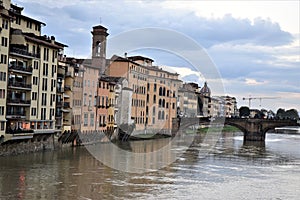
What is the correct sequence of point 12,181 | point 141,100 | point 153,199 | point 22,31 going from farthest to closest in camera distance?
point 141,100
point 22,31
point 12,181
point 153,199

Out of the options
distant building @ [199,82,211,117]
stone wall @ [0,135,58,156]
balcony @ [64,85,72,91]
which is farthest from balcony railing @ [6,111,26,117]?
distant building @ [199,82,211,117]

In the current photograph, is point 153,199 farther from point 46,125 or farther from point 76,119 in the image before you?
point 76,119

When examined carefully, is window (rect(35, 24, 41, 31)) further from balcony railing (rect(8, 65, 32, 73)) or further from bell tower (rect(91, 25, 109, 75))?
bell tower (rect(91, 25, 109, 75))

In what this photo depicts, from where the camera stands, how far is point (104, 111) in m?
57.6

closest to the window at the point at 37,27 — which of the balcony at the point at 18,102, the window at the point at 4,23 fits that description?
the balcony at the point at 18,102

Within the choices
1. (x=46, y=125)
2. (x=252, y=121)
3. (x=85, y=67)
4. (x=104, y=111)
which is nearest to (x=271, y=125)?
(x=252, y=121)

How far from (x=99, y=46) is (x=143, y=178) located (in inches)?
1499

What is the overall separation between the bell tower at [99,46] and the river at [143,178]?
2364 centimetres

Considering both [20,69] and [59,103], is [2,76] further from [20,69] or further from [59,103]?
[59,103]

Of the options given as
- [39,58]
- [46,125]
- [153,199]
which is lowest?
[153,199]

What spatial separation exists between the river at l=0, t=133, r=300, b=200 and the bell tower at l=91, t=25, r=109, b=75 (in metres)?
23.6

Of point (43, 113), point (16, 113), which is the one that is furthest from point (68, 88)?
point (16, 113)

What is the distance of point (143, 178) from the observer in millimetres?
31375

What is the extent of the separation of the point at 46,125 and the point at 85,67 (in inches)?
410
